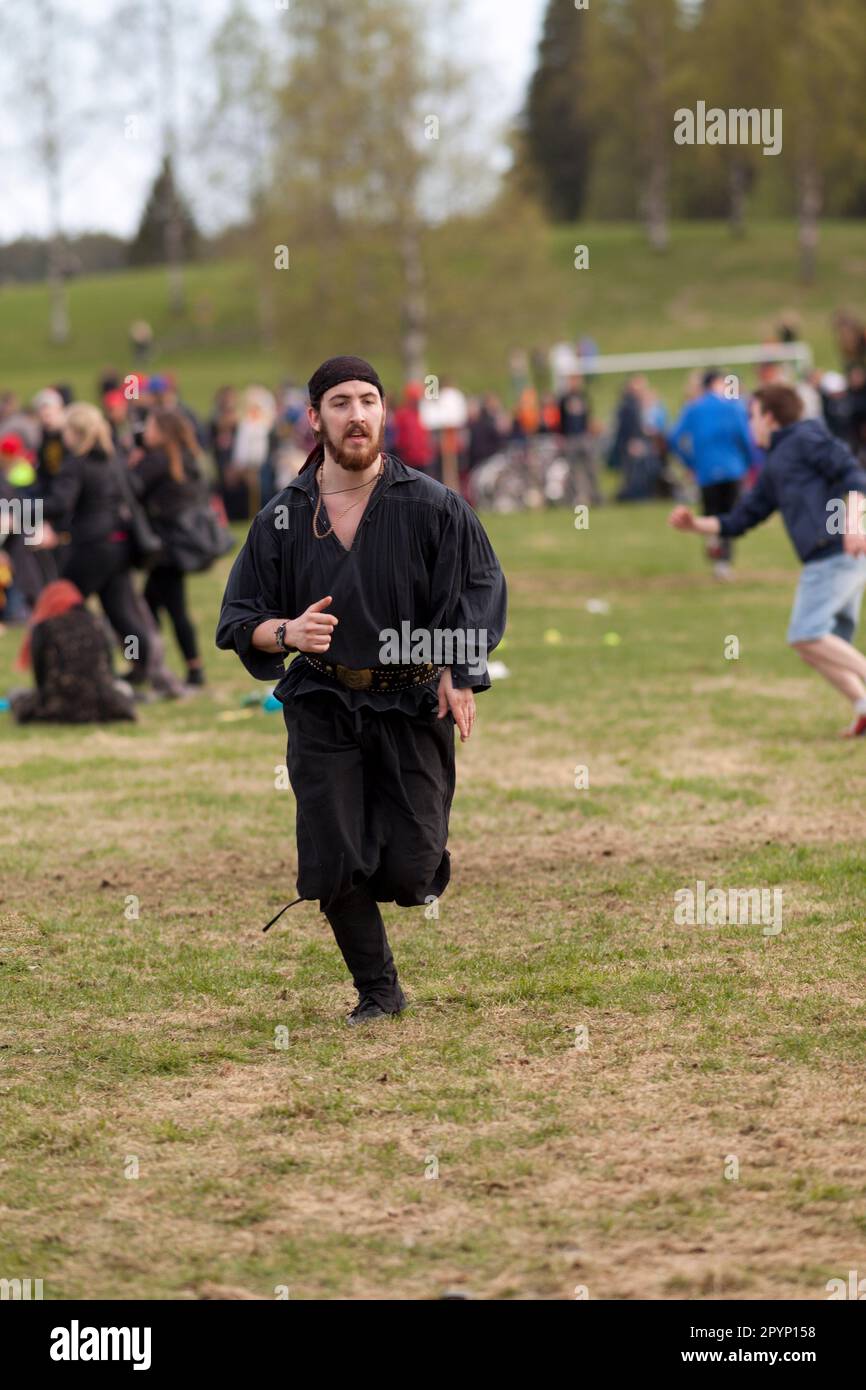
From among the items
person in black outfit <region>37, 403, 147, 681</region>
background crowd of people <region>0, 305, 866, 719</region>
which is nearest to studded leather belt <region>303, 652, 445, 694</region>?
background crowd of people <region>0, 305, 866, 719</region>

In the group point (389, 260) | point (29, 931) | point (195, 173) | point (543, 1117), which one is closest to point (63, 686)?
point (29, 931)

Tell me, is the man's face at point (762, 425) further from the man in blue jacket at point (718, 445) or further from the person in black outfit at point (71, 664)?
the man in blue jacket at point (718, 445)

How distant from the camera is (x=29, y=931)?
23.5 feet

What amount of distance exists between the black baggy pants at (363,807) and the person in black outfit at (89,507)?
666 cm

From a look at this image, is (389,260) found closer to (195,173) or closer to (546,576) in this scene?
(195,173)

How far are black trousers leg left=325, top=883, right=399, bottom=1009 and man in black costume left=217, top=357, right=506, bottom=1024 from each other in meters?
0.02

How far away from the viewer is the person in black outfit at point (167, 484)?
1234 centimetres

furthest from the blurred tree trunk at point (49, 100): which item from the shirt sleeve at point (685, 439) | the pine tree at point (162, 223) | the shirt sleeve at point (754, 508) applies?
the shirt sleeve at point (754, 508)

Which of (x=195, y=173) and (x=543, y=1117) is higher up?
(x=195, y=173)

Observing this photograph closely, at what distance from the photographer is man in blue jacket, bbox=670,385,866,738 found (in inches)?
393

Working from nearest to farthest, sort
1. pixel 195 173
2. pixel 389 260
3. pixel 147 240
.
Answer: pixel 389 260 → pixel 195 173 → pixel 147 240
